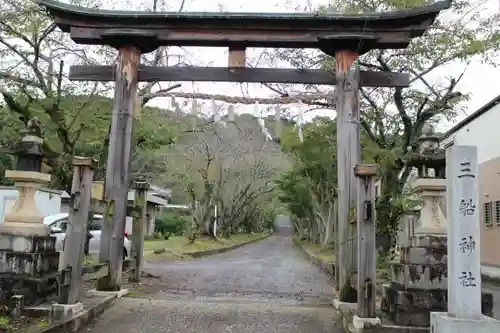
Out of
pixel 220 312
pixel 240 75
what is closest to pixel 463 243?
pixel 220 312

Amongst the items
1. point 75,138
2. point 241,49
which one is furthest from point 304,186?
point 241,49

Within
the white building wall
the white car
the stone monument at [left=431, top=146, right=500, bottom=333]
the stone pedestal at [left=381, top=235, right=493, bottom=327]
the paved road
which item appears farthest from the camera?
the white building wall

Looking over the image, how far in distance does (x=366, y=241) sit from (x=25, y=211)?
18.2 ft

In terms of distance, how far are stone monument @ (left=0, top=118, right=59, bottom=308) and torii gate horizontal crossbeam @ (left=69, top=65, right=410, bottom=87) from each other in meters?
2.06

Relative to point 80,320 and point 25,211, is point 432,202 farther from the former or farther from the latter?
point 25,211

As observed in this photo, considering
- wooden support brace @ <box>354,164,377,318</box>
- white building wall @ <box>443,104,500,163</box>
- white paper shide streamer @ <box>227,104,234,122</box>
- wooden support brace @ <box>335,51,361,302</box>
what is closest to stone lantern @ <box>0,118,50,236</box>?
white paper shide streamer @ <box>227,104,234,122</box>

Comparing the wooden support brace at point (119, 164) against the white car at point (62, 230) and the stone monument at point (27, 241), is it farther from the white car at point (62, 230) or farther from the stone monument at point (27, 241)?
the white car at point (62, 230)

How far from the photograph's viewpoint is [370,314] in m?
7.21

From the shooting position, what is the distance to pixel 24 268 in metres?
7.84

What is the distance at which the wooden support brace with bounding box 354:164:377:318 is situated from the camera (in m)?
7.24

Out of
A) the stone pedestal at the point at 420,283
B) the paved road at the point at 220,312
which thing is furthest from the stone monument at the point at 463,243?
the paved road at the point at 220,312

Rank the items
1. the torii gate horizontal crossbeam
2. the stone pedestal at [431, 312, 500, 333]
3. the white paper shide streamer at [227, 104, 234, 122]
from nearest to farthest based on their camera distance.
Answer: the stone pedestal at [431, 312, 500, 333], the torii gate horizontal crossbeam, the white paper shide streamer at [227, 104, 234, 122]

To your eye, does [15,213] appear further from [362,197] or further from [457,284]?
[457,284]

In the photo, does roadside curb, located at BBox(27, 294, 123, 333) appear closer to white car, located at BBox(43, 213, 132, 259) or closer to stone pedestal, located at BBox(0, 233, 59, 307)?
stone pedestal, located at BBox(0, 233, 59, 307)
